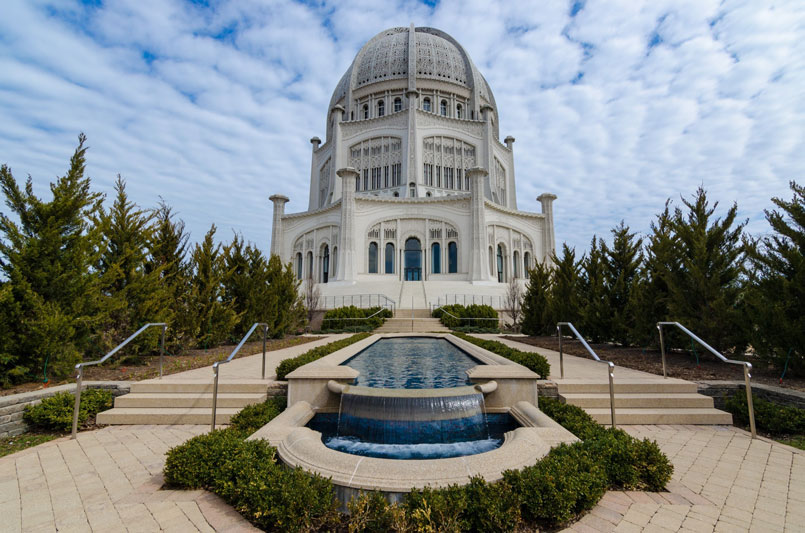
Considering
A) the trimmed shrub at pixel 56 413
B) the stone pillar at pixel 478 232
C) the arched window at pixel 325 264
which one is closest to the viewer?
the trimmed shrub at pixel 56 413

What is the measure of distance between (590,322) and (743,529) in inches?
403

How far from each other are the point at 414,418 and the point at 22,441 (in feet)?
17.2

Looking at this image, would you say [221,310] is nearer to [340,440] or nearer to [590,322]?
[340,440]

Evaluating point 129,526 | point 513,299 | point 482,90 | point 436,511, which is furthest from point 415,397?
point 482,90

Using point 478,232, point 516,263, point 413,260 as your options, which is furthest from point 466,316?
point 516,263

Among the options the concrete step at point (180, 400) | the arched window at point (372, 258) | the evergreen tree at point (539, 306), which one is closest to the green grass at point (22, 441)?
the concrete step at point (180, 400)

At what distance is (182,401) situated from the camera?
609 cm

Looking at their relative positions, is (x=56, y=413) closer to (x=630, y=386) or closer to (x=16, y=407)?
(x=16, y=407)

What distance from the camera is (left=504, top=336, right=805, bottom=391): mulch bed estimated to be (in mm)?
6786

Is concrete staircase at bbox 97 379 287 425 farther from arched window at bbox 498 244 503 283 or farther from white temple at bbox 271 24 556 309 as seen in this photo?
arched window at bbox 498 244 503 283

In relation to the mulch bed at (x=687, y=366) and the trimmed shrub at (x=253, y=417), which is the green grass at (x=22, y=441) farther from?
the mulch bed at (x=687, y=366)

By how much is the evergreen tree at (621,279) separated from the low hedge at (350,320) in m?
11.6

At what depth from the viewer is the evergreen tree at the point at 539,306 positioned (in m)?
16.2

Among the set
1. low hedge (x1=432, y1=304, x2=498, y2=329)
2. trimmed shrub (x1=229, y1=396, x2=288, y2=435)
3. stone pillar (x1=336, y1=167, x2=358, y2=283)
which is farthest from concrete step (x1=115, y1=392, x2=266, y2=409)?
stone pillar (x1=336, y1=167, x2=358, y2=283)
